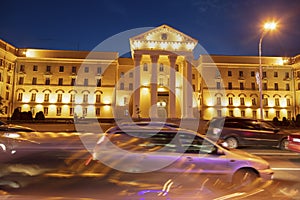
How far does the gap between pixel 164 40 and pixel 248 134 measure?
125 ft

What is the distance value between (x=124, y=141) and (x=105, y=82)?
47.8 metres

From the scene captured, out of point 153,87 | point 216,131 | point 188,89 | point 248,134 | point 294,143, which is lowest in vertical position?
point 294,143

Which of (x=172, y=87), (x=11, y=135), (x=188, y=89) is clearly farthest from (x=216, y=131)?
(x=188, y=89)

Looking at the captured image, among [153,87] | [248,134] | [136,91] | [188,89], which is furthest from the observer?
[188,89]

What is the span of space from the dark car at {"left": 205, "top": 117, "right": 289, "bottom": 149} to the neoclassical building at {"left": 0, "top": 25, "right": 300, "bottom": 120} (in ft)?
109

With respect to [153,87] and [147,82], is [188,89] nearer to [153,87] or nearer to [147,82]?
[153,87]

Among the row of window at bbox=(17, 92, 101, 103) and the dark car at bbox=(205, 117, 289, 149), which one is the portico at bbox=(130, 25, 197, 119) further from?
the dark car at bbox=(205, 117, 289, 149)

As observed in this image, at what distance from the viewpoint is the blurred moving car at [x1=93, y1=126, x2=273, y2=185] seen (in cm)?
580

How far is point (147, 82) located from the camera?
2099 inches

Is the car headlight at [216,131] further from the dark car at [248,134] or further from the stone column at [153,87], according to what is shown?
the stone column at [153,87]

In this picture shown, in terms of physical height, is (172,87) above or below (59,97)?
above

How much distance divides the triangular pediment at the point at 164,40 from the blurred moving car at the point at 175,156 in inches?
1739

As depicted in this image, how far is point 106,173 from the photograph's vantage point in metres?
6.16

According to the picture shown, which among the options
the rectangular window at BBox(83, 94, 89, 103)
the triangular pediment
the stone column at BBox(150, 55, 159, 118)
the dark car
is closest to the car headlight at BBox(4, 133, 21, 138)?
the dark car
